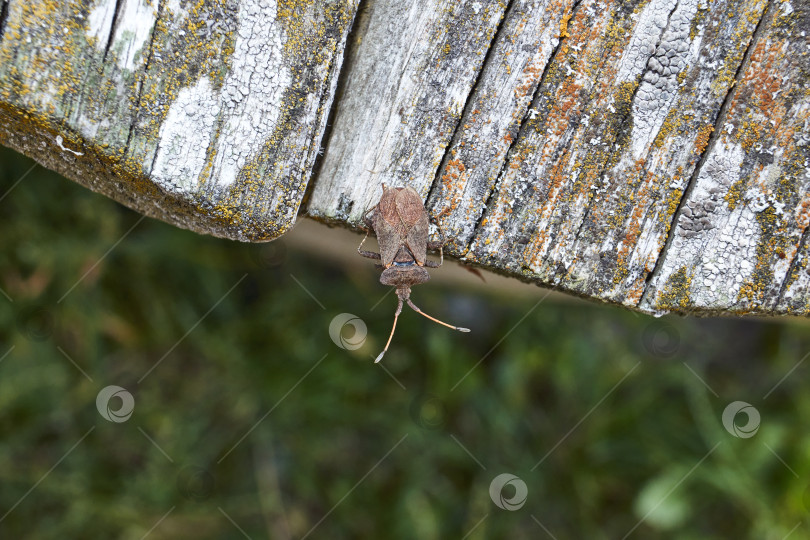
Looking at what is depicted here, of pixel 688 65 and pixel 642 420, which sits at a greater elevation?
pixel 688 65

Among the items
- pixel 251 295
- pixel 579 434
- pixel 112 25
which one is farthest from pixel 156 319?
pixel 579 434

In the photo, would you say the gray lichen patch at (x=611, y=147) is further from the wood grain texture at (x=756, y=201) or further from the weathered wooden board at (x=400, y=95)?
the weathered wooden board at (x=400, y=95)

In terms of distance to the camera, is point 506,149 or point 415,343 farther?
point 415,343

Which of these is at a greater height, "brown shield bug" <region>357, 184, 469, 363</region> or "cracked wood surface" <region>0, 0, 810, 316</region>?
"cracked wood surface" <region>0, 0, 810, 316</region>

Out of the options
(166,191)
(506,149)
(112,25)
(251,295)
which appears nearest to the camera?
(112,25)

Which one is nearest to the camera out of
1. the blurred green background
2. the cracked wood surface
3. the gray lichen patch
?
the cracked wood surface

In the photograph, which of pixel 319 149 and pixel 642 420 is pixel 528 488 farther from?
pixel 319 149

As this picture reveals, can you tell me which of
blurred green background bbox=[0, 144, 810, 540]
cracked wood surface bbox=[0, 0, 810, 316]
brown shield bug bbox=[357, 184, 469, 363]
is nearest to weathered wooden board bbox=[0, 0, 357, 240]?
cracked wood surface bbox=[0, 0, 810, 316]

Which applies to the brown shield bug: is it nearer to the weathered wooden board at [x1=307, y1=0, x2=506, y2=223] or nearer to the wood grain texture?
the weathered wooden board at [x1=307, y1=0, x2=506, y2=223]

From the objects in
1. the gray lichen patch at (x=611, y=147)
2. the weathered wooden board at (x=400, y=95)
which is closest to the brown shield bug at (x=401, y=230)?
the weathered wooden board at (x=400, y=95)
